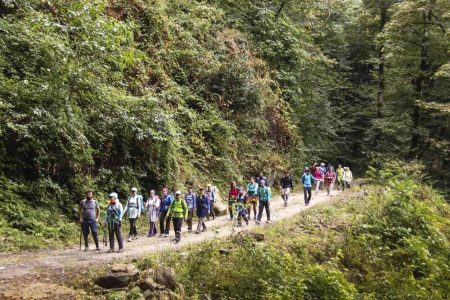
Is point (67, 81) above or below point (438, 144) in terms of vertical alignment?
above

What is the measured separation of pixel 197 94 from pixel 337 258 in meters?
13.7

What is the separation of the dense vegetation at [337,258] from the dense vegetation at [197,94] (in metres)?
5.33

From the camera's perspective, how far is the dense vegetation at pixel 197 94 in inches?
540

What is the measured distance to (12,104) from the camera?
13188 mm

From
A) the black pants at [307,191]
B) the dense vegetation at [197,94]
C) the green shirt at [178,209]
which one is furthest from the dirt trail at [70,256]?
the black pants at [307,191]

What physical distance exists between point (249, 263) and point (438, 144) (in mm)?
19388

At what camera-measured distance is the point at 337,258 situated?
11.2 metres

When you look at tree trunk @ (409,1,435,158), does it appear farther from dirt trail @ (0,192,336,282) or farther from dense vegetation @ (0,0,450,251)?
dirt trail @ (0,192,336,282)

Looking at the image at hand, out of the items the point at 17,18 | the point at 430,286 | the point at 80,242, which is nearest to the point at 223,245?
the point at 80,242

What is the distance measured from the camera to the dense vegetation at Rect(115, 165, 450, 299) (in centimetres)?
978

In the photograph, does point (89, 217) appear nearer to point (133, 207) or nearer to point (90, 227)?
point (90, 227)

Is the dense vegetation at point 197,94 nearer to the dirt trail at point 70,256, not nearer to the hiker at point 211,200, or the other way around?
the dirt trail at point 70,256

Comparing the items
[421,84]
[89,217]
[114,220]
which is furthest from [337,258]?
[421,84]

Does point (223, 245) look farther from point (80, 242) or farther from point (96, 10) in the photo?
point (96, 10)
